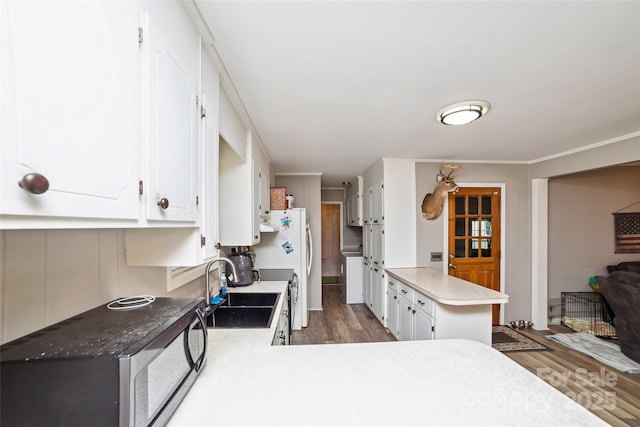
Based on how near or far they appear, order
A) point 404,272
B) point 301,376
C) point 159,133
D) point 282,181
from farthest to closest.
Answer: point 282,181, point 404,272, point 301,376, point 159,133

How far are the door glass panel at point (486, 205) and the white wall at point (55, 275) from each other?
4.09 meters

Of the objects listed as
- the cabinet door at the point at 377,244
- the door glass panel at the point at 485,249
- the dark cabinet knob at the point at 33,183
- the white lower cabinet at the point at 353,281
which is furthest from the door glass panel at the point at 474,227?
the dark cabinet knob at the point at 33,183

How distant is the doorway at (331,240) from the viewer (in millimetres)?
6574

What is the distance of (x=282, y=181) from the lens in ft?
15.0

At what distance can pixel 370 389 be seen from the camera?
3.07 ft

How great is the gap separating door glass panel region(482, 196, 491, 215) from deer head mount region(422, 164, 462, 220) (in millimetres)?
618

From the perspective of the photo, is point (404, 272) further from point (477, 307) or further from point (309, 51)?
point (309, 51)

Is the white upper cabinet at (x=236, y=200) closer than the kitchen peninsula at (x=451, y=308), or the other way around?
the white upper cabinet at (x=236, y=200)

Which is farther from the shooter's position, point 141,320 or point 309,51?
point 309,51

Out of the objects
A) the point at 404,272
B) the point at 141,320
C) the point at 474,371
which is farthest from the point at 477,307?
the point at 141,320

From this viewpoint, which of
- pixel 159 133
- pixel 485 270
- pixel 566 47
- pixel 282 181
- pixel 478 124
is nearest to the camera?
pixel 159 133

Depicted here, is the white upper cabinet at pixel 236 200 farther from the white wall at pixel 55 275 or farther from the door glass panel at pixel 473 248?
the door glass panel at pixel 473 248

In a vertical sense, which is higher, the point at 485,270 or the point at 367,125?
the point at 367,125

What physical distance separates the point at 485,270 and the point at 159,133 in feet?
13.7
